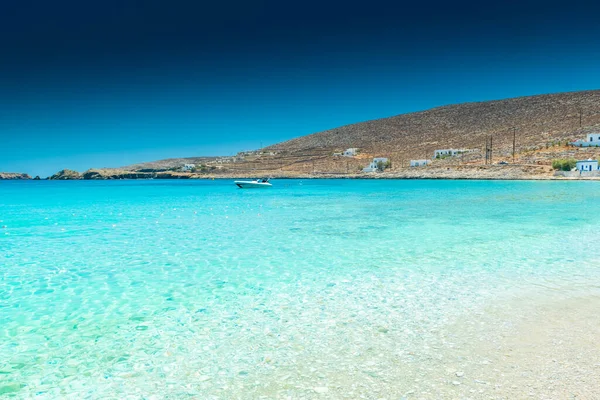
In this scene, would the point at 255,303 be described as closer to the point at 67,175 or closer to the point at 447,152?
the point at 447,152

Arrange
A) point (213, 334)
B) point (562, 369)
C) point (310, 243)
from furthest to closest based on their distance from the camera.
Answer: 1. point (310, 243)
2. point (213, 334)
3. point (562, 369)

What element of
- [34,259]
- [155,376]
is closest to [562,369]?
[155,376]

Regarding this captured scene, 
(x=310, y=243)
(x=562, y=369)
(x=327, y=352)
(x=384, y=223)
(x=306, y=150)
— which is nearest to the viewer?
(x=562, y=369)

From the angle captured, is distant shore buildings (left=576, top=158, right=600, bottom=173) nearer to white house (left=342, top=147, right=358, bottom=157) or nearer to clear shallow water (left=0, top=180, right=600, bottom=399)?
clear shallow water (left=0, top=180, right=600, bottom=399)

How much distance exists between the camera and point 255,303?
7.19 m

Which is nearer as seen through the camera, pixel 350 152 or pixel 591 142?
pixel 591 142

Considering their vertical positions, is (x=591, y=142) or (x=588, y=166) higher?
(x=591, y=142)

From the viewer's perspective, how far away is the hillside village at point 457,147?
7175 cm

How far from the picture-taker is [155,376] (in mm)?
4676

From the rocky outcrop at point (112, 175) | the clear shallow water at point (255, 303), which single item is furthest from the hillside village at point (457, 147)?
the clear shallow water at point (255, 303)

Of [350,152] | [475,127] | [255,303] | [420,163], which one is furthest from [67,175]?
[255,303]

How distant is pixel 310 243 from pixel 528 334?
8102mm

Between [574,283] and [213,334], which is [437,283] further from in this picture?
[213,334]

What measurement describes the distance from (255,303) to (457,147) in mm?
101061
